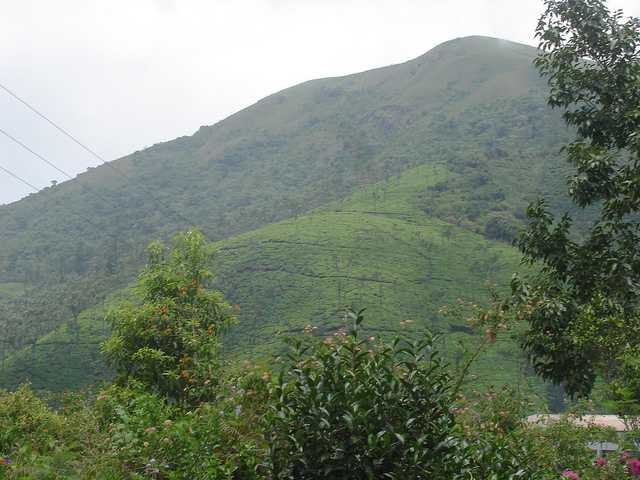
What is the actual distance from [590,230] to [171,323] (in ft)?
27.7

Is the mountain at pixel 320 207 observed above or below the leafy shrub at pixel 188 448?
below

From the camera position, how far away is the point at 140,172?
149 m

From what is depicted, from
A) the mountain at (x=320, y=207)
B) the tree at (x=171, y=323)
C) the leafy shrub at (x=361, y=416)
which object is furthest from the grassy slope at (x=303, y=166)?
the leafy shrub at (x=361, y=416)

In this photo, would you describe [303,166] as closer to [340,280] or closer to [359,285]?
[340,280]

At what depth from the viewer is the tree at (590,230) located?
7426mm

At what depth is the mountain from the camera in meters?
61.7

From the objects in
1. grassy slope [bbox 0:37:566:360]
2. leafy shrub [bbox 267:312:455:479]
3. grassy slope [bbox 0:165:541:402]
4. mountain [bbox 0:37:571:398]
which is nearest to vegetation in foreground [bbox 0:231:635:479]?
leafy shrub [bbox 267:312:455:479]

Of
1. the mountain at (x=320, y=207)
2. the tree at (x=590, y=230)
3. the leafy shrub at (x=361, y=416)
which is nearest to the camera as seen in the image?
the leafy shrub at (x=361, y=416)

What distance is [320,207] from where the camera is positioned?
96.2m

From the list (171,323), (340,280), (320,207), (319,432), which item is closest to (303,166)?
(320,207)

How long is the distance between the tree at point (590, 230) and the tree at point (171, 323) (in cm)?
574

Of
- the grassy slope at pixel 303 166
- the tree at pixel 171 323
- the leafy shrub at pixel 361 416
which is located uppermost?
the leafy shrub at pixel 361 416

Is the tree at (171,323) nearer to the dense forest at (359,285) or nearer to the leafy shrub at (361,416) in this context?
the dense forest at (359,285)

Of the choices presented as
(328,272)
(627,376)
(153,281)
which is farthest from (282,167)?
(627,376)
